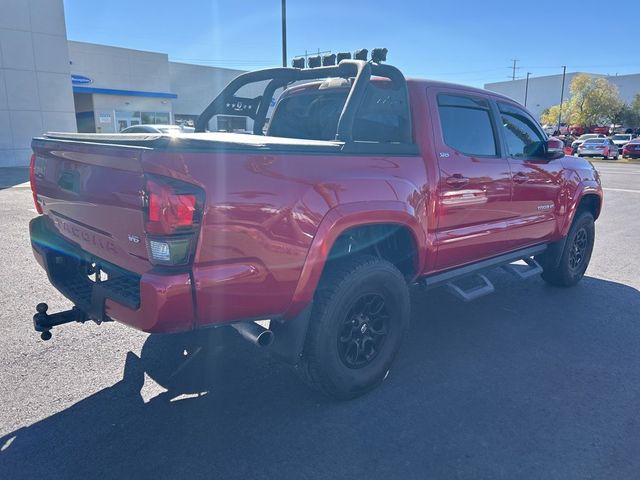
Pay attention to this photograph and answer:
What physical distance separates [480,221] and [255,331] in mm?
2271

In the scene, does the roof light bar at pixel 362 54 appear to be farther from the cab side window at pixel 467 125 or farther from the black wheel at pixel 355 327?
the black wheel at pixel 355 327

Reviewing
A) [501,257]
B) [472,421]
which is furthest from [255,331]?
[501,257]

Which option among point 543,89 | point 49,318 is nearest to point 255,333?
point 49,318

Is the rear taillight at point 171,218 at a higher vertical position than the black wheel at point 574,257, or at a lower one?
higher

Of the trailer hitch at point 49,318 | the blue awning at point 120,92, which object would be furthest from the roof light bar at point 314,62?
the blue awning at point 120,92

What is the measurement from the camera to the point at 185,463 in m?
2.48

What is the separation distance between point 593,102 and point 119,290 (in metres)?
73.3

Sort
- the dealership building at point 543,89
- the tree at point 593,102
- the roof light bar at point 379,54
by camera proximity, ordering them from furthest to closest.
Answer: the dealership building at point 543,89 < the tree at point 593,102 < the roof light bar at point 379,54

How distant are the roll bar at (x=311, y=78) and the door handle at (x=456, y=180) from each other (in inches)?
17.0

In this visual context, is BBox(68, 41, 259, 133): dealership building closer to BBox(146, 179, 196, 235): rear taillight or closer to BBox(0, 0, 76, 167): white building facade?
BBox(0, 0, 76, 167): white building facade

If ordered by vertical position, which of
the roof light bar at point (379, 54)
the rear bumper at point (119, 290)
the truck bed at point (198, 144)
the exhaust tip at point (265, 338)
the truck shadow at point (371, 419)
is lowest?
the truck shadow at point (371, 419)

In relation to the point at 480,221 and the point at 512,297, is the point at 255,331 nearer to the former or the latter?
the point at 480,221

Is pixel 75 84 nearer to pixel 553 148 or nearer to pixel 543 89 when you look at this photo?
pixel 553 148

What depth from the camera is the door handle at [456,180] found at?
3.60 meters
